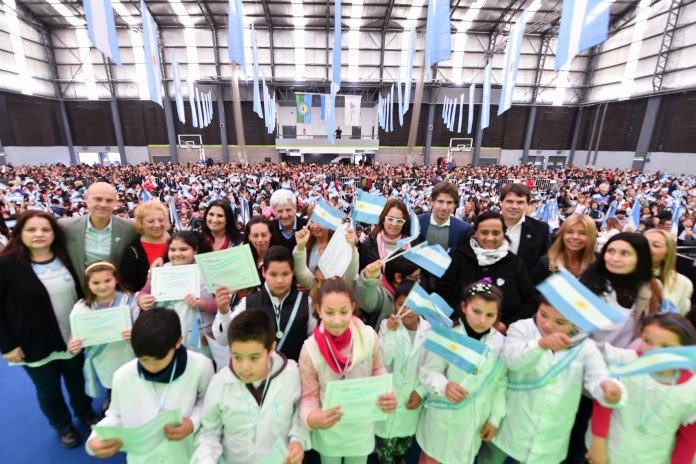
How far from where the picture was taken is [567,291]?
124cm

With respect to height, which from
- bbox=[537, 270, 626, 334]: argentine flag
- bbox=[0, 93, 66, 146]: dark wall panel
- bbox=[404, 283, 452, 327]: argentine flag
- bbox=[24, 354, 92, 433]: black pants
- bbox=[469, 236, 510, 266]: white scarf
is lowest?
bbox=[24, 354, 92, 433]: black pants

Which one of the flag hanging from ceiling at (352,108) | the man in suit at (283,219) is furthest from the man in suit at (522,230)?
the flag hanging from ceiling at (352,108)

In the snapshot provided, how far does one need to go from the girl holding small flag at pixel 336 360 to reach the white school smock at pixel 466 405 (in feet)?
1.06

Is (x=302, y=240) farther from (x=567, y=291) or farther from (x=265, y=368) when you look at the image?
(x=567, y=291)

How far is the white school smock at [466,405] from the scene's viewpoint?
157cm

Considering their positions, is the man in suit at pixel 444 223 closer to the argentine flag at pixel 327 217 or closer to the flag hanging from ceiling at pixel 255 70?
the argentine flag at pixel 327 217

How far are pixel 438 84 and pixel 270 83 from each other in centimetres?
1211

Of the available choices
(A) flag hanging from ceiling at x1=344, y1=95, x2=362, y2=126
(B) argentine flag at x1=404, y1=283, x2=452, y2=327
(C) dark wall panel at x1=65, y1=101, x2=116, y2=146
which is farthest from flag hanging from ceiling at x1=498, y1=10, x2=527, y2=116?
(C) dark wall panel at x1=65, y1=101, x2=116, y2=146

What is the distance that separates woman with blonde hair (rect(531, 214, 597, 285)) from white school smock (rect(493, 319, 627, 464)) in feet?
2.68

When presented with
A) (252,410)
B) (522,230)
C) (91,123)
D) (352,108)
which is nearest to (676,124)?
(352,108)

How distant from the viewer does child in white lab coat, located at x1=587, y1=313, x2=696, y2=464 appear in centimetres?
130

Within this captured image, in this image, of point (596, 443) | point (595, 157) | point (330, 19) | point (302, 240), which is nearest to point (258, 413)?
point (302, 240)

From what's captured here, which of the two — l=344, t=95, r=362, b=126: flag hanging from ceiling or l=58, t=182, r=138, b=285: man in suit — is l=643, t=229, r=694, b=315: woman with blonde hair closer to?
l=58, t=182, r=138, b=285: man in suit

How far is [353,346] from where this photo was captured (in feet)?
5.06
